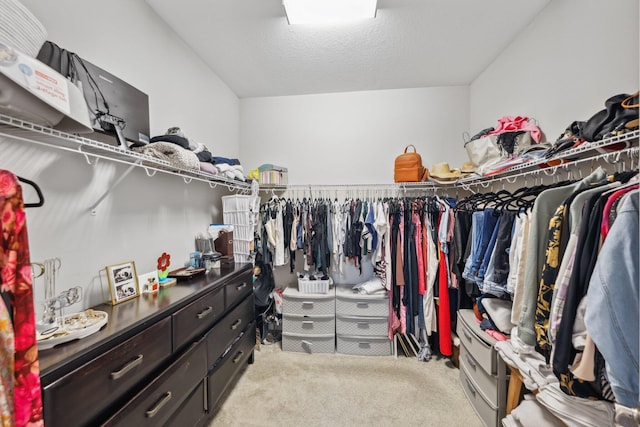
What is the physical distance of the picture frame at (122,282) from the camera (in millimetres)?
1253

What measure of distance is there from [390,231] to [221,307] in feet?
5.45

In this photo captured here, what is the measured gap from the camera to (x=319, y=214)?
2.52m

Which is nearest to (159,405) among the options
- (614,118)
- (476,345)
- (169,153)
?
(169,153)

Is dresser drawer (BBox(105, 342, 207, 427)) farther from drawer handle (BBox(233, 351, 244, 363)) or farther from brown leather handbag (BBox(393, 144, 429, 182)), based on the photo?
brown leather handbag (BBox(393, 144, 429, 182))

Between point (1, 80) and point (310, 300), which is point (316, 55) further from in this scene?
point (310, 300)

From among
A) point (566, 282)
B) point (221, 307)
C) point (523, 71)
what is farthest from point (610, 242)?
point (221, 307)

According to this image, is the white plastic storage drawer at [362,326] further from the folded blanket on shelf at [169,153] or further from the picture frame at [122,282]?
the folded blanket on shelf at [169,153]

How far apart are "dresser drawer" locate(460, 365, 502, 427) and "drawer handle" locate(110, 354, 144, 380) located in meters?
2.00

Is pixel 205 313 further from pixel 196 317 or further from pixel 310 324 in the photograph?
pixel 310 324

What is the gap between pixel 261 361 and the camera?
2.27 meters

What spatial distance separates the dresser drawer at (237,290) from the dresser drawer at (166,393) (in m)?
0.36

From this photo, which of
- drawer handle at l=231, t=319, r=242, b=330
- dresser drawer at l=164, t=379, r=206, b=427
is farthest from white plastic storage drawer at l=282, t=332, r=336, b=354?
dresser drawer at l=164, t=379, r=206, b=427

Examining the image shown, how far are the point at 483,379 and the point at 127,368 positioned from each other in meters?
2.03

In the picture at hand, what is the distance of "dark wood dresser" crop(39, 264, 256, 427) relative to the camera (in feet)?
2.59
